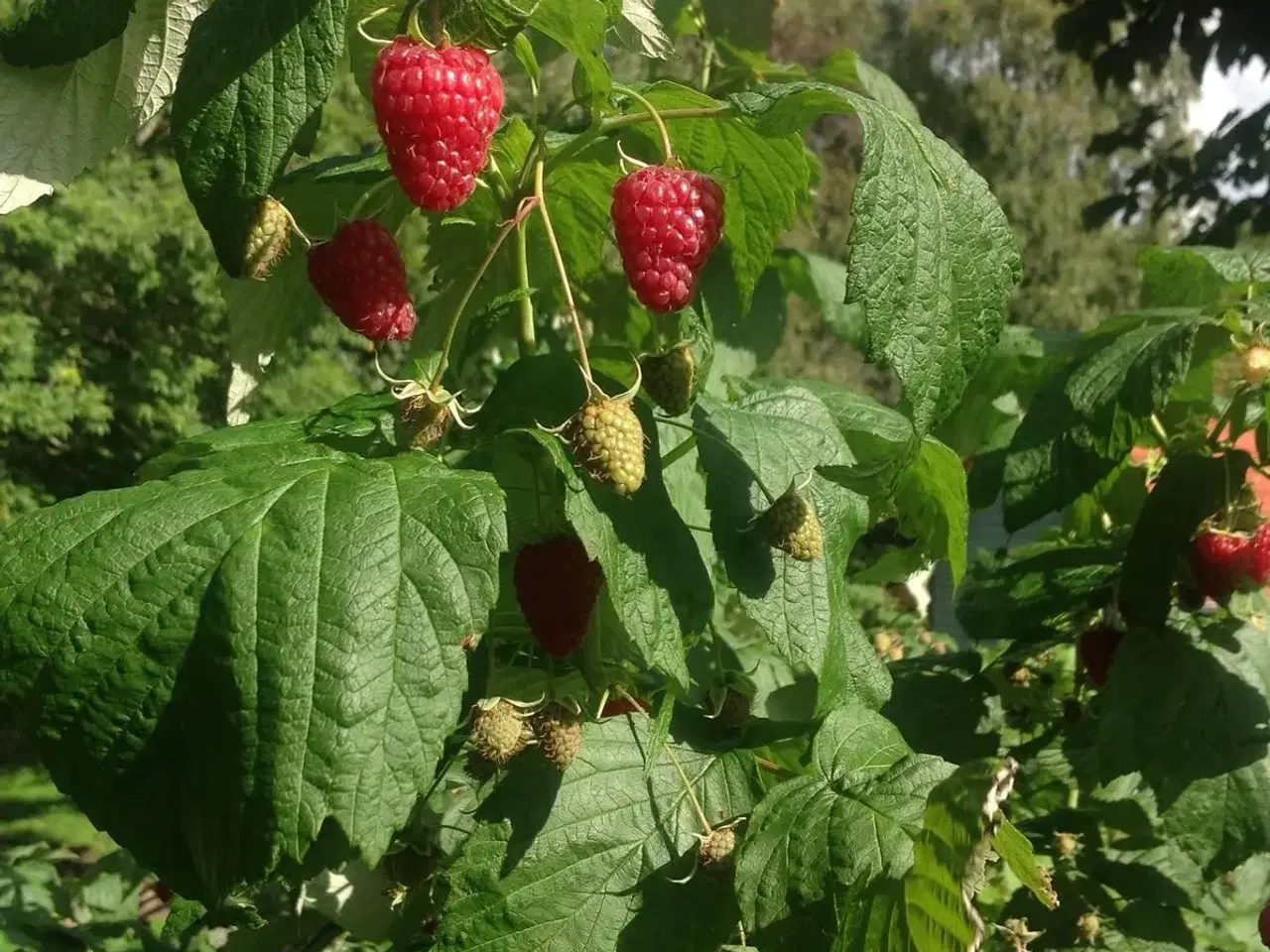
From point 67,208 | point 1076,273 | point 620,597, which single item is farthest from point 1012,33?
point 620,597

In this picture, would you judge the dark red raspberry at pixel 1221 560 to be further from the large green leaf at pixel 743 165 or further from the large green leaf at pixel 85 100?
the large green leaf at pixel 85 100

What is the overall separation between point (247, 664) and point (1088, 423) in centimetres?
87

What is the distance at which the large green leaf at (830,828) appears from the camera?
0.69 meters

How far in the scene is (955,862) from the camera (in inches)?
18.2

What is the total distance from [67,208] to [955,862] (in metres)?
3.88

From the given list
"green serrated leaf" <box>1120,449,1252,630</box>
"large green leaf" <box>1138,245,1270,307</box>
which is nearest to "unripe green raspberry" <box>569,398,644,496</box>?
"green serrated leaf" <box>1120,449,1252,630</box>

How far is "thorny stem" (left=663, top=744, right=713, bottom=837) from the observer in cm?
76

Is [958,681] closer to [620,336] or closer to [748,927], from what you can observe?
[620,336]

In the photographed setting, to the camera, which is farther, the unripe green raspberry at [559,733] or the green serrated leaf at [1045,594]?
the green serrated leaf at [1045,594]

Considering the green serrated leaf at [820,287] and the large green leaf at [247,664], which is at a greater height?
the large green leaf at [247,664]

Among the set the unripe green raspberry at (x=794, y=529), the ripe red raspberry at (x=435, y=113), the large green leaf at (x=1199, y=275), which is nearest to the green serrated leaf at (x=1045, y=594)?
the large green leaf at (x=1199, y=275)

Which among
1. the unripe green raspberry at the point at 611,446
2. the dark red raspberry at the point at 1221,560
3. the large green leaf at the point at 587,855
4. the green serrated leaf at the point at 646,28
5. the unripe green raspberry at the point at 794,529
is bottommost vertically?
the large green leaf at the point at 587,855

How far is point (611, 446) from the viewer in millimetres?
613

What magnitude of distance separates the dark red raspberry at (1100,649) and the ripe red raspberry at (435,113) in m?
0.94
